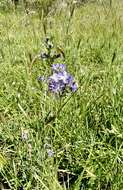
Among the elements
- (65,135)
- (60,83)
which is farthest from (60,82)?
(65,135)

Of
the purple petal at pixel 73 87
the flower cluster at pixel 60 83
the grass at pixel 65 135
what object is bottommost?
the grass at pixel 65 135

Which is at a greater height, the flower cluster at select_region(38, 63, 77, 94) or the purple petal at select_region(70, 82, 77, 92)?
the flower cluster at select_region(38, 63, 77, 94)

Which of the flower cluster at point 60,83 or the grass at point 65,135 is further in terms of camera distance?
the flower cluster at point 60,83

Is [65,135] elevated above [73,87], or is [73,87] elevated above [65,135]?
[73,87]

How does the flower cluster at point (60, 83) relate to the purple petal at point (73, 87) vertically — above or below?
above

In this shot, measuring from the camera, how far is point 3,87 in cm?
259

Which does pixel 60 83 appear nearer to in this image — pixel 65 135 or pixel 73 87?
pixel 73 87

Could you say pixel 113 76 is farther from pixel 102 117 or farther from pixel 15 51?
pixel 15 51

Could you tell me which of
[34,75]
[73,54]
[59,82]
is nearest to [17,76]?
[34,75]

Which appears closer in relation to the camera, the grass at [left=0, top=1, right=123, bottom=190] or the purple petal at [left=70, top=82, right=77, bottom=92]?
the grass at [left=0, top=1, right=123, bottom=190]

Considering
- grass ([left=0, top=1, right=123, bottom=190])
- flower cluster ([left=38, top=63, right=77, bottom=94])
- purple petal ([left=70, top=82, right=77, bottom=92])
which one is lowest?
grass ([left=0, top=1, right=123, bottom=190])

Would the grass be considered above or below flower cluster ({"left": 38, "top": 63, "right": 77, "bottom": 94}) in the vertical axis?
below

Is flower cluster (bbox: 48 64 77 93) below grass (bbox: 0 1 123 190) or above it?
above

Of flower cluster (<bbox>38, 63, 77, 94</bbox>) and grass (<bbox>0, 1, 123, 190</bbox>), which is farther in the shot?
flower cluster (<bbox>38, 63, 77, 94</bbox>)
